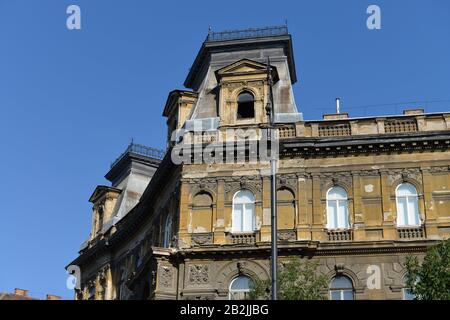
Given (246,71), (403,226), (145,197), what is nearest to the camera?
(403,226)

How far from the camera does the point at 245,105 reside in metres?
37.0

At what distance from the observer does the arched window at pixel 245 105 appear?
36.8 m

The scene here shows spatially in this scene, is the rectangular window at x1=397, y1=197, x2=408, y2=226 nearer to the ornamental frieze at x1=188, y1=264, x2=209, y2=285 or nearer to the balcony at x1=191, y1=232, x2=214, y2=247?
the balcony at x1=191, y1=232, x2=214, y2=247

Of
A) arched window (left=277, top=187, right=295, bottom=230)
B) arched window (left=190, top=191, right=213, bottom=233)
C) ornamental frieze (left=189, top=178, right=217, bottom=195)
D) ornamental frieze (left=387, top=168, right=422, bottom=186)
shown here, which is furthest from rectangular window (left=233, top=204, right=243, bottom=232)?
ornamental frieze (left=387, top=168, right=422, bottom=186)

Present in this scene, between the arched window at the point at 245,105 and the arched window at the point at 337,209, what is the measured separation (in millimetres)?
5352

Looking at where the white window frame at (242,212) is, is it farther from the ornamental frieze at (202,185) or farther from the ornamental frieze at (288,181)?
the ornamental frieze at (288,181)

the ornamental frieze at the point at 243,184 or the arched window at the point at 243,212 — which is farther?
the ornamental frieze at the point at 243,184

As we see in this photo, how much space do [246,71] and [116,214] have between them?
15.9 m

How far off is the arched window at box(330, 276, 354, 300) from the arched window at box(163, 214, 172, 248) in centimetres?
796

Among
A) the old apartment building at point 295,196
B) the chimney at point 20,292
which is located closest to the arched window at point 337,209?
the old apartment building at point 295,196

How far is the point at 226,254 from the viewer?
33500 mm

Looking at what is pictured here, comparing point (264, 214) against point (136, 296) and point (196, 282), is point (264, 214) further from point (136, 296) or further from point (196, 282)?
point (136, 296)

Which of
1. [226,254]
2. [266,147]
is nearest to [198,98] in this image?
[266,147]

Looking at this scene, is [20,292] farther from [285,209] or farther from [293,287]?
[293,287]
